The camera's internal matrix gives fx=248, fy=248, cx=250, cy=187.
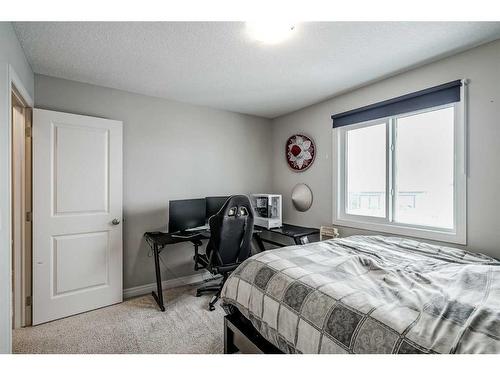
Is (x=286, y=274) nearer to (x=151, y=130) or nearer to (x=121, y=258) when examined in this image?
(x=121, y=258)

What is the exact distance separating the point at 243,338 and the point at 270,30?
198cm

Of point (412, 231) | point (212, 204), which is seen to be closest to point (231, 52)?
point (212, 204)

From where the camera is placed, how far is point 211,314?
2.39 meters

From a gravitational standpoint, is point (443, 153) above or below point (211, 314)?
above

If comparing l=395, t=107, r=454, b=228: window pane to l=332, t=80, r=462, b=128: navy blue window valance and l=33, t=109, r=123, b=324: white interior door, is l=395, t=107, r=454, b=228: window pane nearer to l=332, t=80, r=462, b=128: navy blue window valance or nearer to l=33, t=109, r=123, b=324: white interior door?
l=332, t=80, r=462, b=128: navy blue window valance

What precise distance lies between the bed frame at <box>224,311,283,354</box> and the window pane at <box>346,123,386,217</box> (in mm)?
1820

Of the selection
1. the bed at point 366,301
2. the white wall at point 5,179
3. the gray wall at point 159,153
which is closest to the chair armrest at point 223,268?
the bed at point 366,301

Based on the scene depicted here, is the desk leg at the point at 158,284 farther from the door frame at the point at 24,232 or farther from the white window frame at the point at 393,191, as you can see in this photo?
the white window frame at the point at 393,191

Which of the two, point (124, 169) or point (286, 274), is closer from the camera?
point (286, 274)

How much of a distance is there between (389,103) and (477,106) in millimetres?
677

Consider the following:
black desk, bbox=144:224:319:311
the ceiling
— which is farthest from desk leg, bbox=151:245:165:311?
the ceiling

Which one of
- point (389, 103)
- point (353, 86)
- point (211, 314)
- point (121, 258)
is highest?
point (353, 86)

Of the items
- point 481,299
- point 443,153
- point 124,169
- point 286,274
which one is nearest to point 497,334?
point 481,299
